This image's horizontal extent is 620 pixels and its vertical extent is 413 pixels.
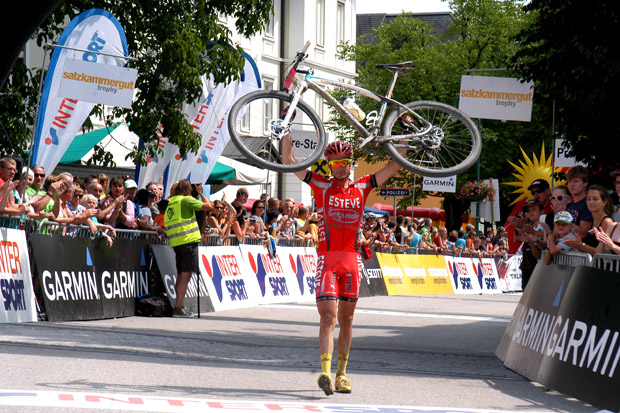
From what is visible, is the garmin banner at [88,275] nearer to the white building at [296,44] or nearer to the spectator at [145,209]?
the spectator at [145,209]

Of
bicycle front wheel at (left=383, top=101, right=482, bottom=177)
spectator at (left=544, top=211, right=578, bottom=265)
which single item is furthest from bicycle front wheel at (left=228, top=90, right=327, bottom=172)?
spectator at (left=544, top=211, right=578, bottom=265)

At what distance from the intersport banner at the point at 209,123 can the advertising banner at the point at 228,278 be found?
8.24 ft

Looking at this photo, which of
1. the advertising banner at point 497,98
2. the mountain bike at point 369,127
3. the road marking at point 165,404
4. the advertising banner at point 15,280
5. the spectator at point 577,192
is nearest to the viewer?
the road marking at point 165,404

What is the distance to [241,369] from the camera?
8.70 metres

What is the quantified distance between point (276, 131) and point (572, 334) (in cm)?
321

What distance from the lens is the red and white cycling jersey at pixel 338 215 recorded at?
301 inches

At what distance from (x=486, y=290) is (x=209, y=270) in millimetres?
16552

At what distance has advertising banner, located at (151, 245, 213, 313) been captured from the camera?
48.2 ft

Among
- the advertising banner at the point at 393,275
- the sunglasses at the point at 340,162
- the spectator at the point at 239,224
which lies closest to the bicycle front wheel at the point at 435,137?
the sunglasses at the point at 340,162

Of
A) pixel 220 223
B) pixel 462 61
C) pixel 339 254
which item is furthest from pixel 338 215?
pixel 462 61

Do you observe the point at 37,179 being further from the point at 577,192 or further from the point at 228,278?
the point at 577,192

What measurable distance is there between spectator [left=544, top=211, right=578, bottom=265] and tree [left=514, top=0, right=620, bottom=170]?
6.60ft

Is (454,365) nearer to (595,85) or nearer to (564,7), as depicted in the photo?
(595,85)

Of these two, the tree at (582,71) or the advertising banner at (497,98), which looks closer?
the tree at (582,71)
